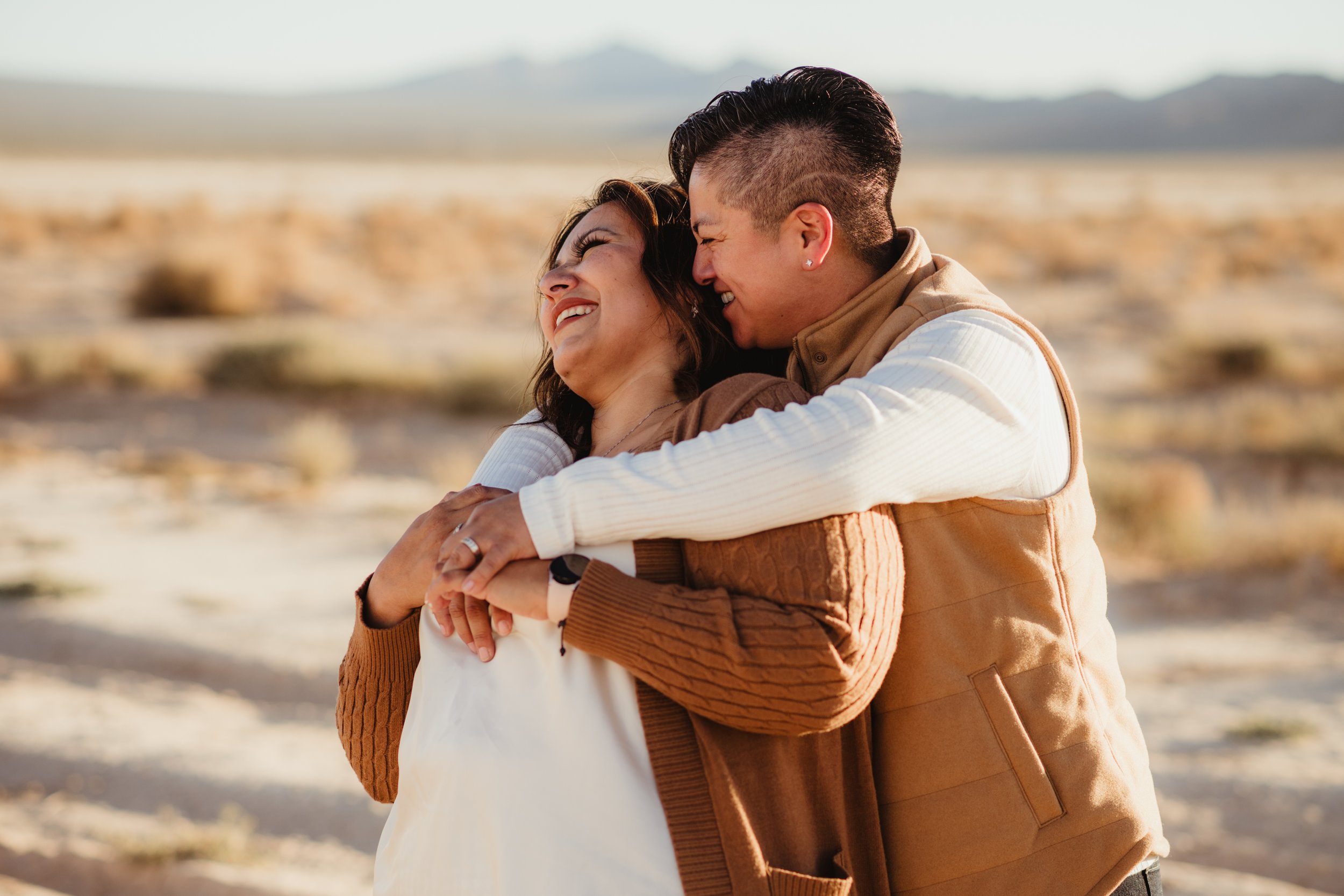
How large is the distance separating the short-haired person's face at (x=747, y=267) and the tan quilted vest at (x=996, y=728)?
60 centimetres

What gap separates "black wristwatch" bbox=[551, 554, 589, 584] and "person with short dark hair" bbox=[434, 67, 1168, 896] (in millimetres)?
22

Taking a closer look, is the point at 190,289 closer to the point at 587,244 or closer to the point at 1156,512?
the point at 1156,512

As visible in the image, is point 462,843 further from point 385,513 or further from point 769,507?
point 385,513

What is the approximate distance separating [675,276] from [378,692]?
3.54 ft

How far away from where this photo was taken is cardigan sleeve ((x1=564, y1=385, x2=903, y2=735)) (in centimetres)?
186

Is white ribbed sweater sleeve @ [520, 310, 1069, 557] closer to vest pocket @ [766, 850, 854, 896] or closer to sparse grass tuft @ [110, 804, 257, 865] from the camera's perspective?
vest pocket @ [766, 850, 854, 896]

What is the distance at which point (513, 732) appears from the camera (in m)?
2.06

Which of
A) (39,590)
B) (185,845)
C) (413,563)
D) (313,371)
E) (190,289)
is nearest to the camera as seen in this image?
(413,563)

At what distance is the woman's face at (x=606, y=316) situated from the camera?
102 inches

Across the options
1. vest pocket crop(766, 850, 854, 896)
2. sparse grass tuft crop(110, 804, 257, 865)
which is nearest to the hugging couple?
vest pocket crop(766, 850, 854, 896)

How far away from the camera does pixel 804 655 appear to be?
185 centimetres

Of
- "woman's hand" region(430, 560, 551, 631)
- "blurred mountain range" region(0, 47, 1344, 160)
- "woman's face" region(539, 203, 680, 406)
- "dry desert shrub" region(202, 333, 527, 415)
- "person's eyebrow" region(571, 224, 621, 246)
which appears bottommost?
"woman's hand" region(430, 560, 551, 631)

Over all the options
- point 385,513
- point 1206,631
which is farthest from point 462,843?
point 385,513

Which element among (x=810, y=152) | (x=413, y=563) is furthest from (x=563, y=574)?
(x=810, y=152)
